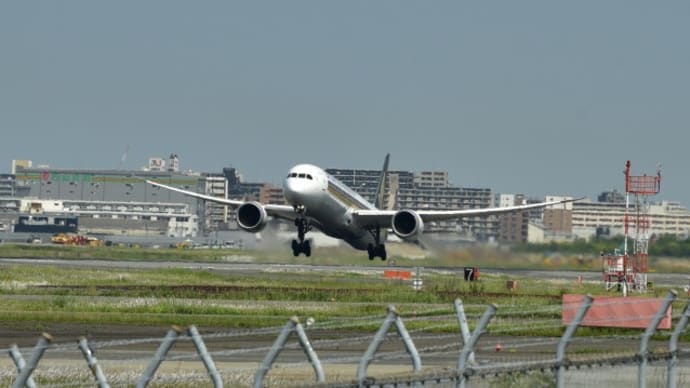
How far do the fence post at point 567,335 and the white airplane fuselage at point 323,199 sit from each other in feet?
151

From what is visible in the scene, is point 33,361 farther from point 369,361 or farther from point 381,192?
point 381,192

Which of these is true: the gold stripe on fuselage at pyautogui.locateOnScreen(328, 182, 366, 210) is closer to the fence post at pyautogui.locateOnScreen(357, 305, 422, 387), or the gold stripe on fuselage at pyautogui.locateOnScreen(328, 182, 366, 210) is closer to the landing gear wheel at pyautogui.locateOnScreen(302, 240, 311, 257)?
the landing gear wheel at pyautogui.locateOnScreen(302, 240, 311, 257)

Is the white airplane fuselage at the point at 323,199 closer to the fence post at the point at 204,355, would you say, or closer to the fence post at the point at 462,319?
the fence post at the point at 462,319

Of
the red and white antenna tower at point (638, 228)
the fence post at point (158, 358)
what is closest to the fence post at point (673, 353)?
the fence post at point (158, 358)

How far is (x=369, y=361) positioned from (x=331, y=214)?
50847 millimetres

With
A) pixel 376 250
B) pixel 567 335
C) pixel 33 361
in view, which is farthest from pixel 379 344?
pixel 376 250

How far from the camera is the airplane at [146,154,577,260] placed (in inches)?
2415

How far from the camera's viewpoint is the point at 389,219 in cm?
6838

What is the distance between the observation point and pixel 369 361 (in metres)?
13.0

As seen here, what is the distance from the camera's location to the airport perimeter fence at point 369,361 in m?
13.0

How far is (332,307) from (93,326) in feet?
35.6

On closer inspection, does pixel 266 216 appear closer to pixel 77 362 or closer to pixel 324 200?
pixel 324 200

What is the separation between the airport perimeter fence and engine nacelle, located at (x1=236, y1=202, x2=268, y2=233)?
30.7 meters

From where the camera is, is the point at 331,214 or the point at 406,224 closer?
the point at 331,214
